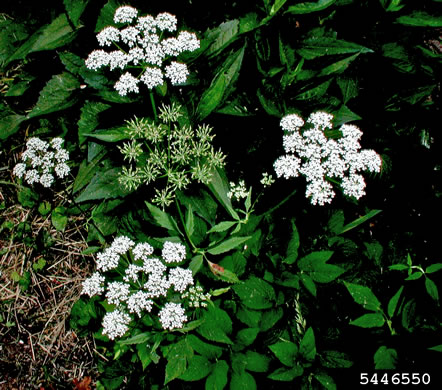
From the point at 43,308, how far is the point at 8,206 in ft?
4.11

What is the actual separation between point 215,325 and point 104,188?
1455 millimetres

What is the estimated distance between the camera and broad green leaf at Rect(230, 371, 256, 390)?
227 centimetres

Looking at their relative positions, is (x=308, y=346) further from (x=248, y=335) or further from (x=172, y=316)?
(x=172, y=316)

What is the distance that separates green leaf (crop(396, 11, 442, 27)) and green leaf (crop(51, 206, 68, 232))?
3698 millimetres

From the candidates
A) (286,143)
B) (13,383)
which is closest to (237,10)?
(286,143)

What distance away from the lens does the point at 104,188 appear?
3000 mm

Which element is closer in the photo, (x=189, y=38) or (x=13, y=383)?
(x=189, y=38)

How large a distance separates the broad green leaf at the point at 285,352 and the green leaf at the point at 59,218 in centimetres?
271

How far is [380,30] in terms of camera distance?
9.41 feet

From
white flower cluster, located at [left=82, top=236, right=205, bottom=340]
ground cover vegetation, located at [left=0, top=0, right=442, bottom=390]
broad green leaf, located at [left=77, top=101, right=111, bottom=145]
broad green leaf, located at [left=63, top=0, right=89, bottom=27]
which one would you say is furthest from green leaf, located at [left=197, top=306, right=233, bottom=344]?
broad green leaf, located at [left=63, top=0, right=89, bottom=27]

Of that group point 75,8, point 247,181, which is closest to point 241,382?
point 247,181

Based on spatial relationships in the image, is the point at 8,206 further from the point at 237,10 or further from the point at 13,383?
the point at 237,10

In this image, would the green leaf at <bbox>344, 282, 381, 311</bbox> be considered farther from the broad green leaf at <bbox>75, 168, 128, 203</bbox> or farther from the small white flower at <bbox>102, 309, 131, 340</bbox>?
the broad green leaf at <bbox>75, 168, 128, 203</bbox>

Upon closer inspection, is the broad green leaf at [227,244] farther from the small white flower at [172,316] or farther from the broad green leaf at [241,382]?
the broad green leaf at [241,382]
